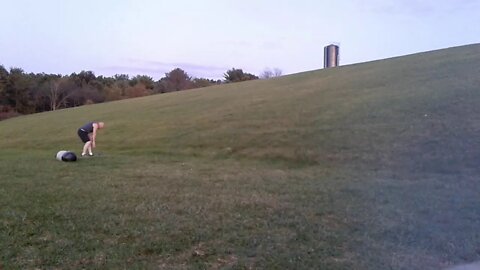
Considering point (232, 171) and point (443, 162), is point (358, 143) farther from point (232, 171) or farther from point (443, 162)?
point (232, 171)

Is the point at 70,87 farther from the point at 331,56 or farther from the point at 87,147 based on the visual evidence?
the point at 87,147

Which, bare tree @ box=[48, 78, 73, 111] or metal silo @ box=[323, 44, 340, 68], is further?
bare tree @ box=[48, 78, 73, 111]

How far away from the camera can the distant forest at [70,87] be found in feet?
242

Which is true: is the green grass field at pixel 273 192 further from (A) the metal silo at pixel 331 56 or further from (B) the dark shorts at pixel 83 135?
(A) the metal silo at pixel 331 56

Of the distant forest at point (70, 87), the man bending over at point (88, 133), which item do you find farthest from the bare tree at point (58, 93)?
the man bending over at point (88, 133)

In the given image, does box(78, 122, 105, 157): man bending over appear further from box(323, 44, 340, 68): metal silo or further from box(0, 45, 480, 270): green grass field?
box(323, 44, 340, 68): metal silo

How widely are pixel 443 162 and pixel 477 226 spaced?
668 centimetres

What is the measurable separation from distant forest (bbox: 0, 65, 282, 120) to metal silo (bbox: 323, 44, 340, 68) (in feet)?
101

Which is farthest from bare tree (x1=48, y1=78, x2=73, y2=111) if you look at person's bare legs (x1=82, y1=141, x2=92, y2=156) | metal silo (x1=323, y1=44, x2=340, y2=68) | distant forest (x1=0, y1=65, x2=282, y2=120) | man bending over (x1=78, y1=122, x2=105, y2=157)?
man bending over (x1=78, y1=122, x2=105, y2=157)

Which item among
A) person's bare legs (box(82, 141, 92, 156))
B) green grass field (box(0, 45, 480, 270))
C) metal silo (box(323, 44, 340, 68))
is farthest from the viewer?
metal silo (box(323, 44, 340, 68))

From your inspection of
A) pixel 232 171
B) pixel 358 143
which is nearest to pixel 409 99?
pixel 358 143

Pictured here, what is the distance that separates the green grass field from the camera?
19.2 ft

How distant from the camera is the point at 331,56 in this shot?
174 ft

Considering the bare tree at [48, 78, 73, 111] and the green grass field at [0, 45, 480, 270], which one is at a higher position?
the bare tree at [48, 78, 73, 111]
